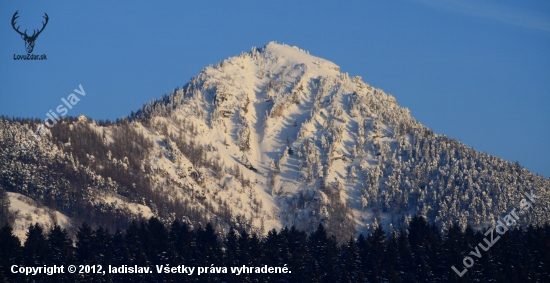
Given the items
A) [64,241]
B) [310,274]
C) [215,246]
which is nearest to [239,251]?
[215,246]

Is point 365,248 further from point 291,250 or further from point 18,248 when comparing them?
point 18,248

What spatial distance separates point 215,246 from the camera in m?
162

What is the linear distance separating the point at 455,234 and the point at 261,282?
33488 millimetres

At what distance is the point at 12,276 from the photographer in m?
145

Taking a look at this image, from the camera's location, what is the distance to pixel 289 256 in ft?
513

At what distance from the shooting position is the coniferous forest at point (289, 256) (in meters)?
149

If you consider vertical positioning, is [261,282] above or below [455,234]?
below

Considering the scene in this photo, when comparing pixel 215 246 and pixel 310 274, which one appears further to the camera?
pixel 215 246

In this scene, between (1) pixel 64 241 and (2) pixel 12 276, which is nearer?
(2) pixel 12 276

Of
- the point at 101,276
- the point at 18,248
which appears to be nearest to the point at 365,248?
the point at 101,276

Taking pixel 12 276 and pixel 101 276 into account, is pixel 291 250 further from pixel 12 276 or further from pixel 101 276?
pixel 12 276

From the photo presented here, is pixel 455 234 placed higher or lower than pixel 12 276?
higher

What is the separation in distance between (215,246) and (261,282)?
13.9 meters

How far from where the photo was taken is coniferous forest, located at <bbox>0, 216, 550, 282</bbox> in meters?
149
